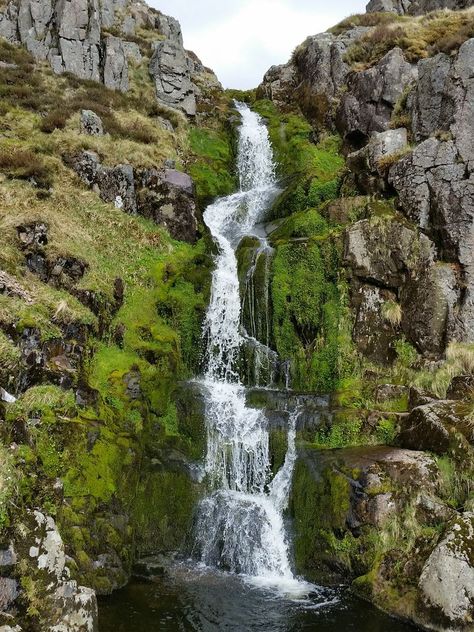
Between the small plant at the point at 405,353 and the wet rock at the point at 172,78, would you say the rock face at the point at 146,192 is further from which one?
the wet rock at the point at 172,78

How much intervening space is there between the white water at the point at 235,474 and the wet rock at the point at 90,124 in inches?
431

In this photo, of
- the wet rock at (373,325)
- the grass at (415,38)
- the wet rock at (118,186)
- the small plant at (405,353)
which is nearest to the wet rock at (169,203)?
the wet rock at (118,186)

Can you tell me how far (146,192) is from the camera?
22.3m

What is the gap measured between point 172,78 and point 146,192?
628 inches

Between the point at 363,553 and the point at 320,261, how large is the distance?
10.6 meters

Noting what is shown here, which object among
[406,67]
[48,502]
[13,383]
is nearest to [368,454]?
[48,502]

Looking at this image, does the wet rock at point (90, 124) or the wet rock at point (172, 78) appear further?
Result: the wet rock at point (172, 78)

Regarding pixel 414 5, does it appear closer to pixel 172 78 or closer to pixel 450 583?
pixel 172 78

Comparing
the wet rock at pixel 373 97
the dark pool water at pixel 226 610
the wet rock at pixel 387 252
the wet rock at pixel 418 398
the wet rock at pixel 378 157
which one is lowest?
the dark pool water at pixel 226 610

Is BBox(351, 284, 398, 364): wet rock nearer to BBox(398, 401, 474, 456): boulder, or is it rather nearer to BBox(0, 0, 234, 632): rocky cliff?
BBox(398, 401, 474, 456): boulder

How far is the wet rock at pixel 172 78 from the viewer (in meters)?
33.1

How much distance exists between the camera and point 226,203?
2589 cm

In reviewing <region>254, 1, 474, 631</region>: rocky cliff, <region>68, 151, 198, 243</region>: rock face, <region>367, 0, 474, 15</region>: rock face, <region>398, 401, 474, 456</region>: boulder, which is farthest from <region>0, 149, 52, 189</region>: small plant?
<region>367, 0, 474, 15</region>: rock face

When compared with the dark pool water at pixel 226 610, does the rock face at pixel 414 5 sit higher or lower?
higher
